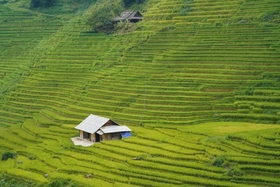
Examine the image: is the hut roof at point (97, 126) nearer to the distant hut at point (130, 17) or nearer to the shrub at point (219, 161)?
the shrub at point (219, 161)

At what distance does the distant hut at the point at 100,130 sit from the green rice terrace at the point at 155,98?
2.94 feet

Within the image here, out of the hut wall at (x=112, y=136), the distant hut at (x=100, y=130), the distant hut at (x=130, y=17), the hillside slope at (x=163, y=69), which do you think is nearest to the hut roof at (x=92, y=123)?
the distant hut at (x=100, y=130)

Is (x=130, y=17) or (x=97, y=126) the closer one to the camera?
(x=97, y=126)

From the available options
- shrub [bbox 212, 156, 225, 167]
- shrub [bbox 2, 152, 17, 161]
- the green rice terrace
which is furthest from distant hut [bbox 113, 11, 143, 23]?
shrub [bbox 212, 156, 225, 167]

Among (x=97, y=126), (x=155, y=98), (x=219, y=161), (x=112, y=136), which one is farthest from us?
(x=155, y=98)

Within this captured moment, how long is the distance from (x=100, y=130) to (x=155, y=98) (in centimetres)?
546

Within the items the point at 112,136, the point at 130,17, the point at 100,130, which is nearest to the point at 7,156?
the point at 100,130

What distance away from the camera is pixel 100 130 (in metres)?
34.3

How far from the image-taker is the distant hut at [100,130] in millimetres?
33906

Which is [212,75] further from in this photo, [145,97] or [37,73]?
[37,73]

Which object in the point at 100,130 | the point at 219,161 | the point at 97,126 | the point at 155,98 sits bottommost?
the point at 219,161

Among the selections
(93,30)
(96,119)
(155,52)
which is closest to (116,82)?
(155,52)

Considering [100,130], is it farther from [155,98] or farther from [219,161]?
[219,161]

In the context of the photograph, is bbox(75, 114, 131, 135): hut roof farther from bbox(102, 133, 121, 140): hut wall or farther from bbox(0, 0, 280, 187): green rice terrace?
bbox(0, 0, 280, 187): green rice terrace
